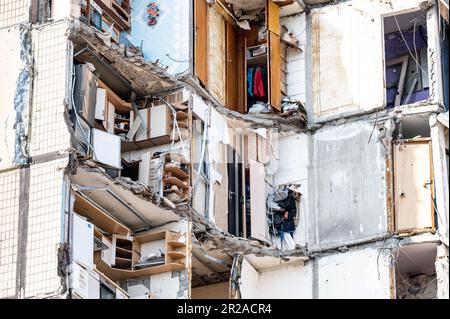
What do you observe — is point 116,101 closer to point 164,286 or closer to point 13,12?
point 13,12

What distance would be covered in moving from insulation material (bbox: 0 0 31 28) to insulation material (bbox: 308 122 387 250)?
7.44 m

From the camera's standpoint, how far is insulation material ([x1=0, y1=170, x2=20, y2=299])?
102 feet

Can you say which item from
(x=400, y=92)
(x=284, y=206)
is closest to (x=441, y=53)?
(x=400, y=92)

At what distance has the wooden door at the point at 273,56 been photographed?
37.4 meters

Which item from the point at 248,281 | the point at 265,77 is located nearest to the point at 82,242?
the point at 248,281

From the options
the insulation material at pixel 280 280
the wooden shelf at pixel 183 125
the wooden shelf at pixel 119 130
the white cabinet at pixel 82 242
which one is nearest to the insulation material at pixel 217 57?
the wooden shelf at pixel 183 125

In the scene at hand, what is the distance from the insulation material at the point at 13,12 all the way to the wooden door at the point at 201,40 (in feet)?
13.3

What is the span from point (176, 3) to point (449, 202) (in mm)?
6662

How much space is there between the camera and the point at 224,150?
36.2 metres

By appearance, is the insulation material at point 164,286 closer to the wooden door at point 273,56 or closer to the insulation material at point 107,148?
the insulation material at point 107,148

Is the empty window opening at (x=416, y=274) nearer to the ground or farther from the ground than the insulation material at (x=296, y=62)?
nearer to the ground

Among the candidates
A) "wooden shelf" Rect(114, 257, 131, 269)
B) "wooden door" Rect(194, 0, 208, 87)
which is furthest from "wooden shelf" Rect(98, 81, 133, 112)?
"wooden shelf" Rect(114, 257, 131, 269)

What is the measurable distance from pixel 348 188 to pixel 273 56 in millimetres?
3236

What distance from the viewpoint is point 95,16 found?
34594mm
